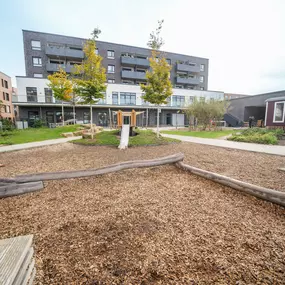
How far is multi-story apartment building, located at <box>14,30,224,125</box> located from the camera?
23.4 m

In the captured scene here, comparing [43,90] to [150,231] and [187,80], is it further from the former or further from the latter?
[187,80]

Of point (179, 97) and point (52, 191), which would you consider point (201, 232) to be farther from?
point (179, 97)

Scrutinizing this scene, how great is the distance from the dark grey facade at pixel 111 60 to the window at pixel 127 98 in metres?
6.41

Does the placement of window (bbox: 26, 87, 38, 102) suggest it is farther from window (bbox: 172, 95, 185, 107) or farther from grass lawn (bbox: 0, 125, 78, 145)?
window (bbox: 172, 95, 185, 107)

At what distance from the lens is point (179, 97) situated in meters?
31.1

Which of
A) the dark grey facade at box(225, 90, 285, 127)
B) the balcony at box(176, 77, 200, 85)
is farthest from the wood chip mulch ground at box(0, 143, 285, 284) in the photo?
the balcony at box(176, 77, 200, 85)

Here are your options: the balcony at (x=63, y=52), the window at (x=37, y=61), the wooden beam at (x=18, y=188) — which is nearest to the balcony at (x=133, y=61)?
the balcony at (x=63, y=52)

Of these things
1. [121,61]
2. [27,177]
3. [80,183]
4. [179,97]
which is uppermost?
[121,61]

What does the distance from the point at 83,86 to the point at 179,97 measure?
23.9 meters

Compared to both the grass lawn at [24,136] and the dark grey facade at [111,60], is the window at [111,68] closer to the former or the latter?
the dark grey facade at [111,60]

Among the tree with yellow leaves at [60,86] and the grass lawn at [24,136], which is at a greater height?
the tree with yellow leaves at [60,86]

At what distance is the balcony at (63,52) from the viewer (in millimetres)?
27312

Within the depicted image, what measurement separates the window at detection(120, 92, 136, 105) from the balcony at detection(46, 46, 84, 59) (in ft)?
34.3

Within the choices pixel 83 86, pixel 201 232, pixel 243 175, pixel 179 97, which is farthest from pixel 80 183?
pixel 179 97
